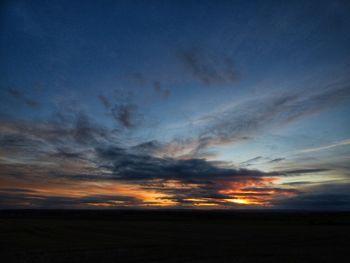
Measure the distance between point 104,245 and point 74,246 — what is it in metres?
2.62

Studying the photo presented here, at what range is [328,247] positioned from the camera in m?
28.3

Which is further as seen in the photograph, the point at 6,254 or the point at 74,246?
the point at 74,246

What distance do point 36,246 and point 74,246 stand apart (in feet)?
11.1

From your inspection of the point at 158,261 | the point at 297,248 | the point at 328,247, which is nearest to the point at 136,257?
the point at 158,261

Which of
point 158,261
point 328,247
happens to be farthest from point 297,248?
point 158,261

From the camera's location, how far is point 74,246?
27453 millimetres

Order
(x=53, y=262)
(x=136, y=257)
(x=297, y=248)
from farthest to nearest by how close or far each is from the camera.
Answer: (x=297, y=248) < (x=136, y=257) < (x=53, y=262)

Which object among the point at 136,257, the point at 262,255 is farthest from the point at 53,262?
the point at 262,255

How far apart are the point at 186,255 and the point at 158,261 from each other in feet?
11.0

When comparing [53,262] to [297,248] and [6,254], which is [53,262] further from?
[297,248]

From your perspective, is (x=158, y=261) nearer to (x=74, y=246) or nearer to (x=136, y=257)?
(x=136, y=257)

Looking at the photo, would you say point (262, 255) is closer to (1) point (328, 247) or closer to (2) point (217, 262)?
(2) point (217, 262)

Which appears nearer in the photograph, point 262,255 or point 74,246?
point 262,255

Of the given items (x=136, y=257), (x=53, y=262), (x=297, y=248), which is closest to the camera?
(x=53, y=262)
